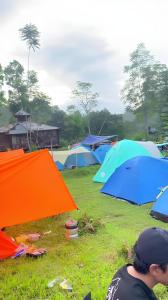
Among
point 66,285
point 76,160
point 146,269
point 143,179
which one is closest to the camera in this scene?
point 146,269

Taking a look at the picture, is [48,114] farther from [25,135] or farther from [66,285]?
[66,285]

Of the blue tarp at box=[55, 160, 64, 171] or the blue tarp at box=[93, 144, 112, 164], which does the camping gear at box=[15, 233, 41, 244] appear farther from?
the blue tarp at box=[93, 144, 112, 164]

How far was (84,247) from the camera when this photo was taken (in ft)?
17.0

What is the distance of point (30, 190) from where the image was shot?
5.54 metres

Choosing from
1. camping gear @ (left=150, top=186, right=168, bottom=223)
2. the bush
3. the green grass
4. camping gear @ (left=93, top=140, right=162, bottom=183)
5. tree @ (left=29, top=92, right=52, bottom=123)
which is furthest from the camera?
tree @ (left=29, top=92, right=52, bottom=123)

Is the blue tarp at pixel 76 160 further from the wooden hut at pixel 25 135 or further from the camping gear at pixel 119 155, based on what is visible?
the wooden hut at pixel 25 135

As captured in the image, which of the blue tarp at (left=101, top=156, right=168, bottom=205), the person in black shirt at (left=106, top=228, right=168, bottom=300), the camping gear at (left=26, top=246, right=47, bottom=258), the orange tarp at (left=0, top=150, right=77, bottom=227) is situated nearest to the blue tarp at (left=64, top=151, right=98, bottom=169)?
the blue tarp at (left=101, top=156, right=168, bottom=205)

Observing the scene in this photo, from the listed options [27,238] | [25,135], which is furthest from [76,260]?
[25,135]

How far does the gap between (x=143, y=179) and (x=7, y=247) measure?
4.18m

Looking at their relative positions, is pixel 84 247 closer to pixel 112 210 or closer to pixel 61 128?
pixel 112 210

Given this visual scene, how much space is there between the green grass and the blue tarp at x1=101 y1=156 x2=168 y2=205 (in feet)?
1.19

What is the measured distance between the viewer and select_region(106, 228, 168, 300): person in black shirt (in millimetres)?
1614

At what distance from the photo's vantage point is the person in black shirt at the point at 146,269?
5.30 ft

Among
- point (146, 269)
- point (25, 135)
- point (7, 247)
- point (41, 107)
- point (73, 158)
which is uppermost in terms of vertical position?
point (41, 107)
